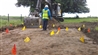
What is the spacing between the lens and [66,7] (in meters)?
49.0

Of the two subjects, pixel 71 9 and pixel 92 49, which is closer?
pixel 92 49

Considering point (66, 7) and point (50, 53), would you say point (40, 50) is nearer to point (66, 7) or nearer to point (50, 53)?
point (50, 53)

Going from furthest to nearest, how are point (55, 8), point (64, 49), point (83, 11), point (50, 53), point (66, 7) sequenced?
point (83, 11), point (66, 7), point (55, 8), point (64, 49), point (50, 53)

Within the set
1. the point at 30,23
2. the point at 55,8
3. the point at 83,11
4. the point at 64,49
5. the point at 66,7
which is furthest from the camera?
the point at 83,11

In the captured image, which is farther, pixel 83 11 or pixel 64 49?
pixel 83 11

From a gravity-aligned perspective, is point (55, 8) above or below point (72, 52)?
above

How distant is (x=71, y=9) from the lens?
5109 cm

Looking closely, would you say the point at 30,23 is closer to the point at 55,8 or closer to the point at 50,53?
the point at 55,8

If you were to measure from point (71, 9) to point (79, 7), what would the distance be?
1.99 metres

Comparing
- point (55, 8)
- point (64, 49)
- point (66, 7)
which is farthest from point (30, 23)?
point (66, 7)

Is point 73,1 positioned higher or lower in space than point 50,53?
higher

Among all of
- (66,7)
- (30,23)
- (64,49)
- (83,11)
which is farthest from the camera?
(83,11)

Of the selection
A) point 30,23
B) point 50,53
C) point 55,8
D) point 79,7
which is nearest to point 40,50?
point 50,53

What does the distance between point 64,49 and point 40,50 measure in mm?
976
